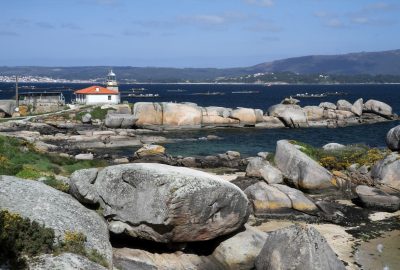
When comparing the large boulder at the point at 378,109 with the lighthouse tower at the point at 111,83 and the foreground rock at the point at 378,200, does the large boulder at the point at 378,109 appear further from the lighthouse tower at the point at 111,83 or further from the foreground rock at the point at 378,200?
the foreground rock at the point at 378,200

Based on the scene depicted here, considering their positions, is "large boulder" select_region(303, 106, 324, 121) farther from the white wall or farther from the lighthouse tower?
the lighthouse tower

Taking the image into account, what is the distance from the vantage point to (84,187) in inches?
680

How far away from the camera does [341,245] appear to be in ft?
65.0

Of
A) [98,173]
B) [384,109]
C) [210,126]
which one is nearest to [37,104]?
[210,126]

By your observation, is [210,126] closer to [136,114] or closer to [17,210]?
[136,114]

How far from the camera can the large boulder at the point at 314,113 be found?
254ft

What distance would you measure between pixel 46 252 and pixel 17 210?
2158mm

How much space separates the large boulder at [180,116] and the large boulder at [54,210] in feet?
163

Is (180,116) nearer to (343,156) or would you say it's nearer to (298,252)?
(343,156)

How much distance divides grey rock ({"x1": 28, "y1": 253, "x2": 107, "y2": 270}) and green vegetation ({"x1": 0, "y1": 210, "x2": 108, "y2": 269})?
0.21 metres

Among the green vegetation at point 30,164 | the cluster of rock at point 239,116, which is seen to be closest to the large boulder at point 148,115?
the cluster of rock at point 239,116

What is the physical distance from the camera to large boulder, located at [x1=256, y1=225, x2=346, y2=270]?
14.6 m

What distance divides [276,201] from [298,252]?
9.08 metres

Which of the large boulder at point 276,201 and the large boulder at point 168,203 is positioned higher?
the large boulder at point 168,203
